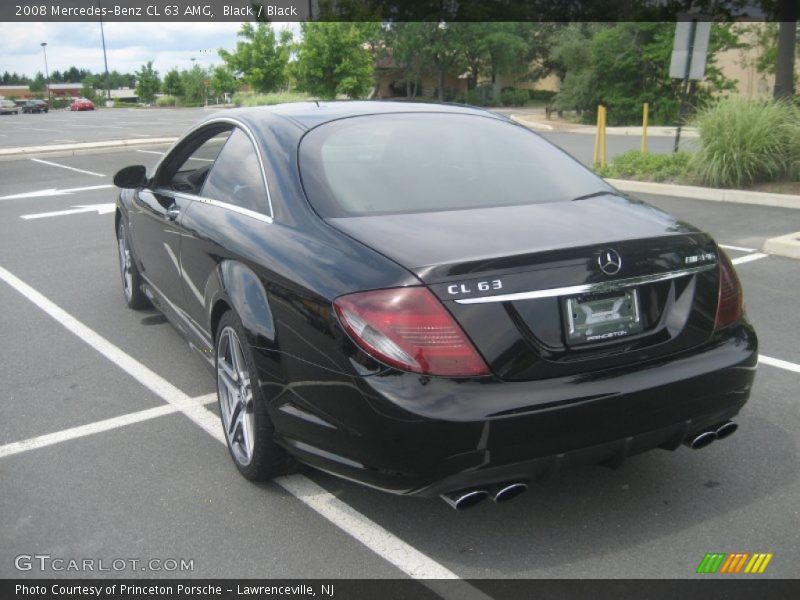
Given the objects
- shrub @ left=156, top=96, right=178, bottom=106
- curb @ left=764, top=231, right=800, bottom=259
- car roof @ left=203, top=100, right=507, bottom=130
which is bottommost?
shrub @ left=156, top=96, right=178, bottom=106

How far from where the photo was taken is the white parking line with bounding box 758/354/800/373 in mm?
4988

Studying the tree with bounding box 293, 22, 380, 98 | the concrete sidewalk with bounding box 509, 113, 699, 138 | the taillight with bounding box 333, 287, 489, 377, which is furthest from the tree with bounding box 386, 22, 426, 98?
the taillight with bounding box 333, 287, 489, 377

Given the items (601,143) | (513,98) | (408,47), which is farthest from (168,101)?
(601,143)

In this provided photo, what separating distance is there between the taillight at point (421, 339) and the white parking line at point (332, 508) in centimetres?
79

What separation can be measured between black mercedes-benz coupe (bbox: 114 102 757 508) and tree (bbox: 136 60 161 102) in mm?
110711

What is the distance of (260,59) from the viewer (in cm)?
4744

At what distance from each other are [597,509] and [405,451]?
1072 mm

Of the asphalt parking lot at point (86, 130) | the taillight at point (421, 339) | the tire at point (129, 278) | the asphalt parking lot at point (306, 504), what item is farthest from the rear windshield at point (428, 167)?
the asphalt parking lot at point (86, 130)

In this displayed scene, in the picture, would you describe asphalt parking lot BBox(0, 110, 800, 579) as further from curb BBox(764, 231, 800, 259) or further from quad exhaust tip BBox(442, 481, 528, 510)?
curb BBox(764, 231, 800, 259)

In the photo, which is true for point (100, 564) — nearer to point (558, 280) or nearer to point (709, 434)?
point (558, 280)

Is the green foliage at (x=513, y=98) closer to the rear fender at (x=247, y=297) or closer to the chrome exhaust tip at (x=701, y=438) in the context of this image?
the rear fender at (x=247, y=297)

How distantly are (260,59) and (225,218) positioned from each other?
46.2m

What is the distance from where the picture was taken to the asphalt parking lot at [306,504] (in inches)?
120
